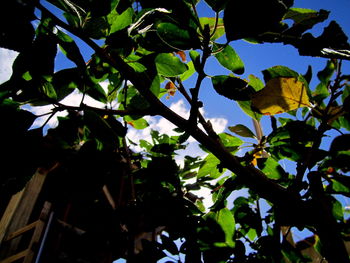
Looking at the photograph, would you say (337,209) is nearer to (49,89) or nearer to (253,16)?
(253,16)

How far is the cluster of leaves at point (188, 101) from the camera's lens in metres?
0.51

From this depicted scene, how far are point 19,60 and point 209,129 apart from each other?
55 centimetres

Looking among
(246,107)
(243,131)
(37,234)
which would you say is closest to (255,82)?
(246,107)

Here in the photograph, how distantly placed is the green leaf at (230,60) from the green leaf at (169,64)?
0.14m

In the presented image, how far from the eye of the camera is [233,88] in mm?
700

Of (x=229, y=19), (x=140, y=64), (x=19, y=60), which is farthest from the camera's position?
(x=140, y=64)

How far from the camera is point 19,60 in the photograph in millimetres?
636

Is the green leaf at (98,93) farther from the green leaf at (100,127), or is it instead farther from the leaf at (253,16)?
the leaf at (253,16)

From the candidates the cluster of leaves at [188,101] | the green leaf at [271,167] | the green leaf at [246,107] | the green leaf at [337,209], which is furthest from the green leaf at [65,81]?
the green leaf at [337,209]

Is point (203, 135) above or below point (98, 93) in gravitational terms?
below

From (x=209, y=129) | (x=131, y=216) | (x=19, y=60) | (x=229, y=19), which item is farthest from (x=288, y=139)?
(x=19, y=60)

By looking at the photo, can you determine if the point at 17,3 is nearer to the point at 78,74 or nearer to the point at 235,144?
the point at 78,74

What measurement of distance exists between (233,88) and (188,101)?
0.50 feet

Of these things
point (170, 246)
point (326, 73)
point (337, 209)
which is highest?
point (326, 73)
